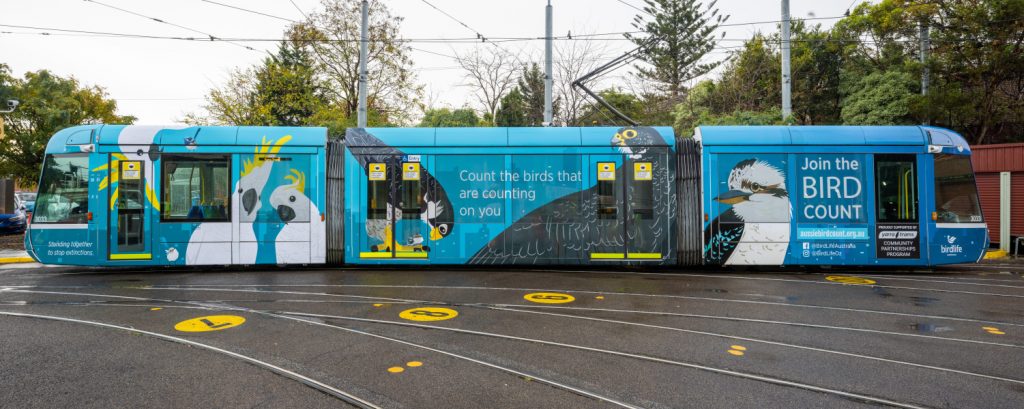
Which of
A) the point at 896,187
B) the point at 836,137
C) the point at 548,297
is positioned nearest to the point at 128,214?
the point at 548,297

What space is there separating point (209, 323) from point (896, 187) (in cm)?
1219

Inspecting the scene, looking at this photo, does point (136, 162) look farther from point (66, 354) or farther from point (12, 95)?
point (12, 95)

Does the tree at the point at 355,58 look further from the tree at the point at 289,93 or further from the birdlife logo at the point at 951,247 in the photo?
the birdlife logo at the point at 951,247

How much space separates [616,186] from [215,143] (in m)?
8.07

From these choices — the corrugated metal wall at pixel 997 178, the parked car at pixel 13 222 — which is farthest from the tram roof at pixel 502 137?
the parked car at pixel 13 222

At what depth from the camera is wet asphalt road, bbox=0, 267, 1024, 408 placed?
4.37 meters

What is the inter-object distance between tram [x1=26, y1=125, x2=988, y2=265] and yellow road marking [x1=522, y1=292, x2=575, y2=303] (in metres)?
2.47

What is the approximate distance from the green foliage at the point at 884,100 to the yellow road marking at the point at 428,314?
26.5 meters

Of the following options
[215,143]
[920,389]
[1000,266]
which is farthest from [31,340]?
[1000,266]

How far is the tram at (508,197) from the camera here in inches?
429

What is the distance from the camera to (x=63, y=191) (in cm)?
1084

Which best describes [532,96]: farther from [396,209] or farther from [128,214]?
[128,214]

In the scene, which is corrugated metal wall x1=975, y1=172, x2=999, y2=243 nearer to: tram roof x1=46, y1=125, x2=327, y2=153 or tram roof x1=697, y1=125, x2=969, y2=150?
tram roof x1=697, y1=125, x2=969, y2=150

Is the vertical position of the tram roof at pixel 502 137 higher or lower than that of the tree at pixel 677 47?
lower
